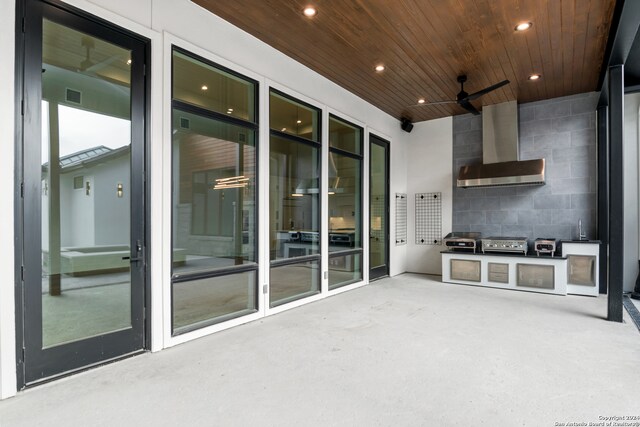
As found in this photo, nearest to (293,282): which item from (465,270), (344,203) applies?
(344,203)

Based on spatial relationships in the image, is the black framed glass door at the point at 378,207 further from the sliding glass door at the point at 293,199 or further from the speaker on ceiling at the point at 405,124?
the sliding glass door at the point at 293,199

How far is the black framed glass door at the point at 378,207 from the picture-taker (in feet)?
20.6

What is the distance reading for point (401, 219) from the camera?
7.29 m

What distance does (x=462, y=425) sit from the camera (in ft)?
6.42

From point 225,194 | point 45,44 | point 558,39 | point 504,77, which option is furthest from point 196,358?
point 504,77

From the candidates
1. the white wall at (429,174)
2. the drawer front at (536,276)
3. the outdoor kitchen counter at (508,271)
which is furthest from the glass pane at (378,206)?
the drawer front at (536,276)

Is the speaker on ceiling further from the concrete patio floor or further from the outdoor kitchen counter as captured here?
the concrete patio floor

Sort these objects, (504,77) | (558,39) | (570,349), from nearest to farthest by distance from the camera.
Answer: (570,349) → (558,39) → (504,77)

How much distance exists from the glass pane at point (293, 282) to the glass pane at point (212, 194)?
0.60m

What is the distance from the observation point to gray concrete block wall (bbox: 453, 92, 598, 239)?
5.72 m

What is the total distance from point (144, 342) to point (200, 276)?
736 mm

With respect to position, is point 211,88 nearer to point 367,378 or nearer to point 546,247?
point 367,378

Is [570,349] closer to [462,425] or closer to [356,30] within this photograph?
[462,425]

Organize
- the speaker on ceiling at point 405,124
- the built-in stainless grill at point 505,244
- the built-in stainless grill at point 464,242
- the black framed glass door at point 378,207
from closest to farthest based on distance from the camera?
1. the built-in stainless grill at point 505,244
2. the built-in stainless grill at point 464,242
3. the black framed glass door at point 378,207
4. the speaker on ceiling at point 405,124
